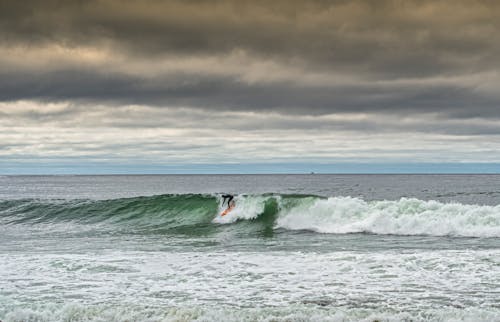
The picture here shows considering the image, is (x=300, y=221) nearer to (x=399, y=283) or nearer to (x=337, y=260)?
(x=337, y=260)

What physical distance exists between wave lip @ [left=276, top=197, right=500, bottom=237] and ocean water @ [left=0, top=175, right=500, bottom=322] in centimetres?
5

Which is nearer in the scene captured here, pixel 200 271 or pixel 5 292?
pixel 5 292

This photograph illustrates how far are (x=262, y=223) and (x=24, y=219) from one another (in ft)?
48.5

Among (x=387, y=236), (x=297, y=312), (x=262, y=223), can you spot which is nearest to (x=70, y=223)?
(x=262, y=223)

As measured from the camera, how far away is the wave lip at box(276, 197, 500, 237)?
69.8 ft

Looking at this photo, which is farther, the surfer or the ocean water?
the surfer

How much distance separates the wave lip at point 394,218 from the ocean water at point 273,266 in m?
0.05

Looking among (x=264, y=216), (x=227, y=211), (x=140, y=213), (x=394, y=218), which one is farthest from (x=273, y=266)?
(x=140, y=213)

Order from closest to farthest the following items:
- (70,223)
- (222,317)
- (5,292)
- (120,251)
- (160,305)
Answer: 1. (222,317)
2. (160,305)
3. (5,292)
4. (120,251)
5. (70,223)

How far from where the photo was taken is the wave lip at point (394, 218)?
21.3 meters

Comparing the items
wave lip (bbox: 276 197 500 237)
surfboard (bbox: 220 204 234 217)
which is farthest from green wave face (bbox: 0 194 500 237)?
surfboard (bbox: 220 204 234 217)

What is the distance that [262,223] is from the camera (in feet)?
84.0

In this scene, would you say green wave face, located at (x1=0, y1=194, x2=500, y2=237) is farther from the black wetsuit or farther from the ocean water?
the black wetsuit

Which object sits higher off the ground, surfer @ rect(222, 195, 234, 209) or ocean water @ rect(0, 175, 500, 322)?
surfer @ rect(222, 195, 234, 209)
